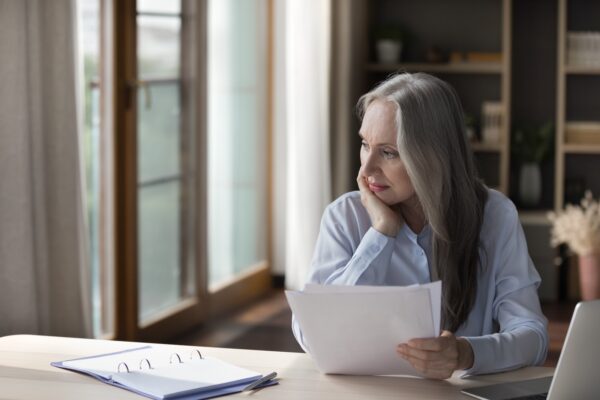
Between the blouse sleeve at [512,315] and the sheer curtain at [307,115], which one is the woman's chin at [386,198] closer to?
the blouse sleeve at [512,315]

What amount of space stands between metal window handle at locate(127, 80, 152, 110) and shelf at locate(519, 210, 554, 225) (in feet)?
8.09

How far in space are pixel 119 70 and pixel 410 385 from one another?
9.07 feet

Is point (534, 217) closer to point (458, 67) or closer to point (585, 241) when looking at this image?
point (585, 241)

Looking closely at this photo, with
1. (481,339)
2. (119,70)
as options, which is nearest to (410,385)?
(481,339)

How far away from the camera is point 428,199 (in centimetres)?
219

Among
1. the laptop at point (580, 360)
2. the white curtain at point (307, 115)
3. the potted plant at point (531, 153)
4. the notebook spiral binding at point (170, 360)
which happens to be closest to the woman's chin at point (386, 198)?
the notebook spiral binding at point (170, 360)

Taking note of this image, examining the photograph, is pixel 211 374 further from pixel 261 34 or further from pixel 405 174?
pixel 261 34

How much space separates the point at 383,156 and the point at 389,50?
14.4 feet

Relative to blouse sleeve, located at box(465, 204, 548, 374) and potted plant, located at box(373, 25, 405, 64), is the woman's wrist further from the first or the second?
potted plant, located at box(373, 25, 405, 64)

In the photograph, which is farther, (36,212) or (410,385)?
(36,212)

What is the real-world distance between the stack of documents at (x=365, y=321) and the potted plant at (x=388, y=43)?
475 cm

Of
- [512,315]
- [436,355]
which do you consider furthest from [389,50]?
[436,355]

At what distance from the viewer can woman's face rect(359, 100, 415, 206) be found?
7.22 feet

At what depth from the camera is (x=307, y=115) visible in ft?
19.1
